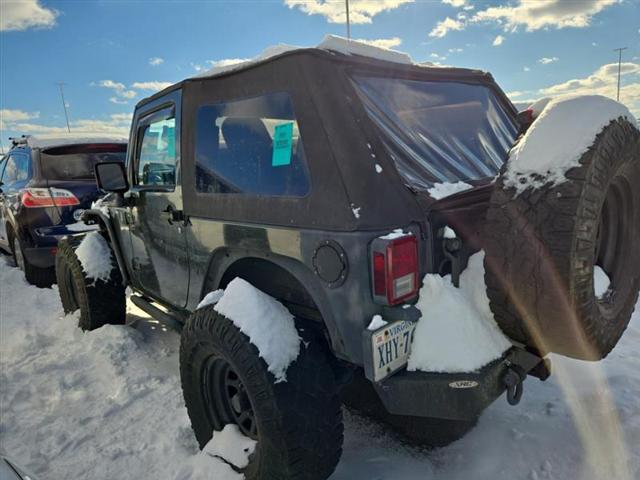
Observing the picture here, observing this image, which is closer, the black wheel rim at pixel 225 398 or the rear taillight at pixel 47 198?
the black wheel rim at pixel 225 398

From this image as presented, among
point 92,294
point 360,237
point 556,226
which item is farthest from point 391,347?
point 92,294

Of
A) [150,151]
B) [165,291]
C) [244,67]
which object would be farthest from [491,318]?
[150,151]

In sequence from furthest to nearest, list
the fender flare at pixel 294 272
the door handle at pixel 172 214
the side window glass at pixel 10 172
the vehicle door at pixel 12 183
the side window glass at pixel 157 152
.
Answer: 1. the side window glass at pixel 10 172
2. the vehicle door at pixel 12 183
3. the side window glass at pixel 157 152
4. the door handle at pixel 172 214
5. the fender flare at pixel 294 272

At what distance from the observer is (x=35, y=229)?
5.75 m

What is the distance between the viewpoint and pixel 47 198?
225 inches

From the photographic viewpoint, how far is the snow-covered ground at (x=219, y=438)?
7.47ft

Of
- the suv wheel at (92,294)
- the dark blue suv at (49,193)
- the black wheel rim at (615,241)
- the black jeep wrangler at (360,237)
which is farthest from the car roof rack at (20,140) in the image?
the black wheel rim at (615,241)

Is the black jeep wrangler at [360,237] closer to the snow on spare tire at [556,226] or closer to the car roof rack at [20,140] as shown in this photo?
the snow on spare tire at [556,226]

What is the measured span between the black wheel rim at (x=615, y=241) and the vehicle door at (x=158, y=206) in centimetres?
226

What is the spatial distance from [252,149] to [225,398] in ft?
4.25

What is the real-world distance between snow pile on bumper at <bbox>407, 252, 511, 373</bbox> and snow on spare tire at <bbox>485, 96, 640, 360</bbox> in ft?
0.25

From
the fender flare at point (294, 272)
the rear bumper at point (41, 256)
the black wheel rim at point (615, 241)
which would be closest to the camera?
the fender flare at point (294, 272)

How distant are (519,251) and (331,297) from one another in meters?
0.75

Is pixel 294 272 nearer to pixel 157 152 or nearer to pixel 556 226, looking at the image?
pixel 556 226
